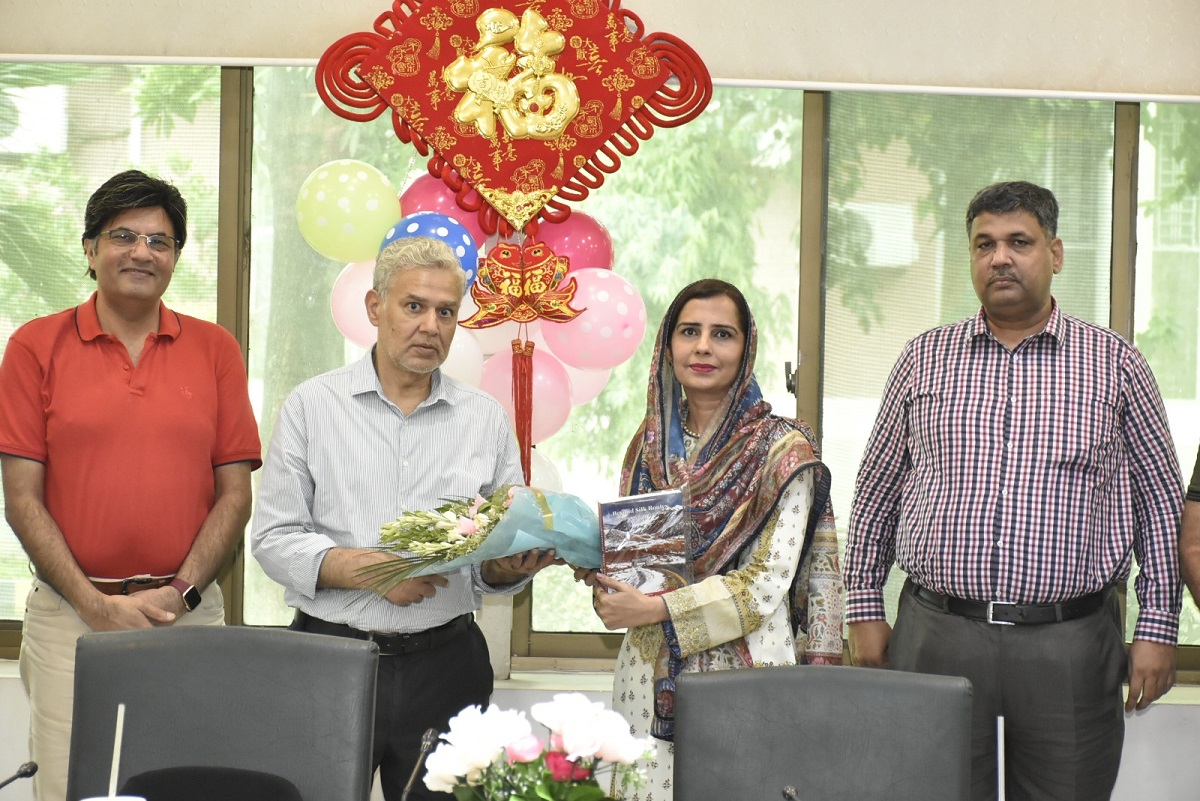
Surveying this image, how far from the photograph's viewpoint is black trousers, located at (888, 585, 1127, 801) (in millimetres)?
2404

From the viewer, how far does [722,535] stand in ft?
7.57

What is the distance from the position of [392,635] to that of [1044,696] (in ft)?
4.36

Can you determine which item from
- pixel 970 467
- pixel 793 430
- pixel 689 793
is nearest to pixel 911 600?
pixel 970 467

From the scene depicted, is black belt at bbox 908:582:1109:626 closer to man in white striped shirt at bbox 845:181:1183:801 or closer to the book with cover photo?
man in white striped shirt at bbox 845:181:1183:801

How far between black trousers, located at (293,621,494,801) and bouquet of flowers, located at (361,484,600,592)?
0.70 ft

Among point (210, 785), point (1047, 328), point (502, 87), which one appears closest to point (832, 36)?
point (502, 87)

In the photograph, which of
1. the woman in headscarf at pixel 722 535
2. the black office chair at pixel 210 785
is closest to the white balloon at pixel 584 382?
the woman in headscarf at pixel 722 535

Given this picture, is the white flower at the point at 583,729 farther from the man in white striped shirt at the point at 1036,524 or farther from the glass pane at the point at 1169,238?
the glass pane at the point at 1169,238

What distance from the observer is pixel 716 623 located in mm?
2244

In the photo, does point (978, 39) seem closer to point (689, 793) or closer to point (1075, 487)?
point (1075, 487)

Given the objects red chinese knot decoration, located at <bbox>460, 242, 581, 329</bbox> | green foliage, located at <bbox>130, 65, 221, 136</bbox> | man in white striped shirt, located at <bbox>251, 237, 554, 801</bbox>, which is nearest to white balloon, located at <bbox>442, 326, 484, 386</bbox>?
red chinese knot decoration, located at <bbox>460, 242, 581, 329</bbox>

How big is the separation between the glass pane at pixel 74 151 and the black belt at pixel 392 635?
1786 millimetres

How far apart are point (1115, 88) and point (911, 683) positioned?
8.21 feet

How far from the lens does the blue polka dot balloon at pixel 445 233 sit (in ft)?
9.41
